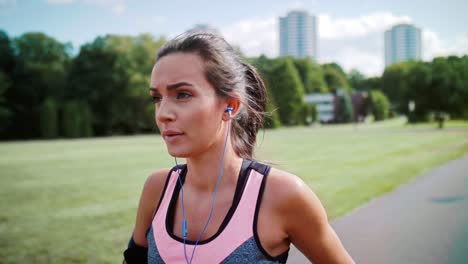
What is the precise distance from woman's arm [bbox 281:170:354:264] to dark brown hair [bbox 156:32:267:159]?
0.45 metres

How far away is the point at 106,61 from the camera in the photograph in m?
60.6

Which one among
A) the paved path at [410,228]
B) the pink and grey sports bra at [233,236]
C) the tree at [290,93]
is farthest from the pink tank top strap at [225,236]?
the tree at [290,93]

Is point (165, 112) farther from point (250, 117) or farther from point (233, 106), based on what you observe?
point (250, 117)

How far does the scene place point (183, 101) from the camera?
5.97ft

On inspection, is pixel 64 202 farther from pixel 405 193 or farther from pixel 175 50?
pixel 175 50

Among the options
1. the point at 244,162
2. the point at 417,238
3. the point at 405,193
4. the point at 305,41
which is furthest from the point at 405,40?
the point at 305,41

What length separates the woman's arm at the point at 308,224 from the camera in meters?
1.78

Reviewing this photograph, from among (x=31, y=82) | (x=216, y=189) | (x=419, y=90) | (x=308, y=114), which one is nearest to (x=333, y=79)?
(x=308, y=114)

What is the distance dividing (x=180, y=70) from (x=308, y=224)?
823 mm

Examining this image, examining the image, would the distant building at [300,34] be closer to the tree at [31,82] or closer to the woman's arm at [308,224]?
the tree at [31,82]

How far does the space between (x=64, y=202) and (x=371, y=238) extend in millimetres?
6563

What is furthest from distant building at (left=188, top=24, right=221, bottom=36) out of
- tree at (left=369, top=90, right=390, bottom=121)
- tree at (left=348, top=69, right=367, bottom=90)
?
tree at (left=348, top=69, right=367, bottom=90)

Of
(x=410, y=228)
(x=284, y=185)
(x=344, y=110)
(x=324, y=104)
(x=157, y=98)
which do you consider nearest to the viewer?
(x=284, y=185)

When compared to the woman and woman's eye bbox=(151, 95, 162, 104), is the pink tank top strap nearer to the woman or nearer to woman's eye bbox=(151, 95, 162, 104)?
the woman
